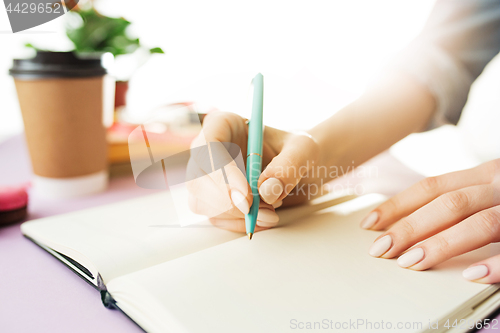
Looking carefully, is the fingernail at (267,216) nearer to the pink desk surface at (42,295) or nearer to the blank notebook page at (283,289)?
the blank notebook page at (283,289)

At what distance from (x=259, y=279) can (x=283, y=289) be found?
0.02 m

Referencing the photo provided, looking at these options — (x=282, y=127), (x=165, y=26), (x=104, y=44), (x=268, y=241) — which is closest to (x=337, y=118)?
(x=282, y=127)

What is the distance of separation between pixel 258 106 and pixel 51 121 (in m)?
0.33

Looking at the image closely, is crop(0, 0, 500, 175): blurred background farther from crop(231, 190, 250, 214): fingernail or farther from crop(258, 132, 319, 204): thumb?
crop(231, 190, 250, 214): fingernail

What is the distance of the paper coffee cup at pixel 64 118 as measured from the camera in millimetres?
478

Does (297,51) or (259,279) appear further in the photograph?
(297,51)

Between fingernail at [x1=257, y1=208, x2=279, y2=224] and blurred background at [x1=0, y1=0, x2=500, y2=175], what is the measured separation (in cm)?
25

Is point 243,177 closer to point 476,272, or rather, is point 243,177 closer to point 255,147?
point 255,147

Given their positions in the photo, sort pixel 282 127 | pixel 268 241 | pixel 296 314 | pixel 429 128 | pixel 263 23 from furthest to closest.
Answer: pixel 263 23 → pixel 429 128 → pixel 282 127 → pixel 268 241 → pixel 296 314

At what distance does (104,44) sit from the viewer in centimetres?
58

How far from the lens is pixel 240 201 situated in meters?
0.32

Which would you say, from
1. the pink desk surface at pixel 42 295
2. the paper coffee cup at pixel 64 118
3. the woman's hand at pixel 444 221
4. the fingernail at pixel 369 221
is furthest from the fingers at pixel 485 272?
the paper coffee cup at pixel 64 118

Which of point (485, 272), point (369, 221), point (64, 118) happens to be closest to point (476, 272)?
point (485, 272)

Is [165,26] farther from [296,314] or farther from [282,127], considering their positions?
[296,314]
